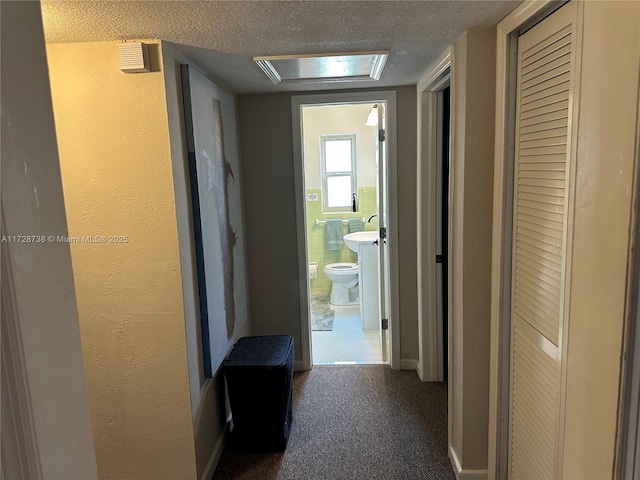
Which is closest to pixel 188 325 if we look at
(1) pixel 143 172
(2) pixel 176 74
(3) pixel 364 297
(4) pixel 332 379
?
(1) pixel 143 172

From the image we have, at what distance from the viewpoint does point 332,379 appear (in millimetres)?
3055

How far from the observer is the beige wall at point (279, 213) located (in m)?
2.88

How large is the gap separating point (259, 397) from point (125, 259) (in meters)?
1.01

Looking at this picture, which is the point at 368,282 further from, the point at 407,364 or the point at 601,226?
the point at 601,226

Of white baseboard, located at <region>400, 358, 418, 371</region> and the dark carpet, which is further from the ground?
white baseboard, located at <region>400, 358, 418, 371</region>

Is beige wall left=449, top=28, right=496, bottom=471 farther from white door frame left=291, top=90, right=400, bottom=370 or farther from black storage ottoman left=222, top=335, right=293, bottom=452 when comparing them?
white door frame left=291, top=90, right=400, bottom=370

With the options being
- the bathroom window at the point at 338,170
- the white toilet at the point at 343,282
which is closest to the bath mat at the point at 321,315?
the white toilet at the point at 343,282

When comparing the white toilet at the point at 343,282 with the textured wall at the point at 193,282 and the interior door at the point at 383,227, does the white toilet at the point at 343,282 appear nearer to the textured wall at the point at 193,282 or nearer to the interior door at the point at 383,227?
the interior door at the point at 383,227

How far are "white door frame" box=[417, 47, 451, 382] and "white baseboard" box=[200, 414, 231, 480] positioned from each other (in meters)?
1.40

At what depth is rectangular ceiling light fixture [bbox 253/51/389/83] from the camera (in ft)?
6.37

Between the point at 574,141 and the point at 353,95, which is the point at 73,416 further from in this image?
the point at 353,95

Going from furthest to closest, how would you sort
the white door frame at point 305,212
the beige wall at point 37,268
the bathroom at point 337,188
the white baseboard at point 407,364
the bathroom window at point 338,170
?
1. the bathroom window at point 338,170
2. the bathroom at point 337,188
3. the white baseboard at point 407,364
4. the white door frame at point 305,212
5. the beige wall at point 37,268

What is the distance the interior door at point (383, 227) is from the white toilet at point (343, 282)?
53.9 inches

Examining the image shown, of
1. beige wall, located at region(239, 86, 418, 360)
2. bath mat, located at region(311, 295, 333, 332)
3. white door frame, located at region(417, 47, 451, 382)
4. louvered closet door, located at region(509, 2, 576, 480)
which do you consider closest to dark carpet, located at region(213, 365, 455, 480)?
white door frame, located at region(417, 47, 451, 382)
